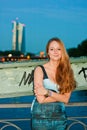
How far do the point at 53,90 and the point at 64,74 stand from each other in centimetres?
16

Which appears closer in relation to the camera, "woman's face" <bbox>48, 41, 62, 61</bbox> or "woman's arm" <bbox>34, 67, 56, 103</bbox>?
"woman's arm" <bbox>34, 67, 56, 103</bbox>

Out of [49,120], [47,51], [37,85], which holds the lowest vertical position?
[49,120]

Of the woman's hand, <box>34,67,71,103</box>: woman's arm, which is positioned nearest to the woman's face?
<box>34,67,71,103</box>: woman's arm

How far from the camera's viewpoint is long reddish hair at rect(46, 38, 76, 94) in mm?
4066

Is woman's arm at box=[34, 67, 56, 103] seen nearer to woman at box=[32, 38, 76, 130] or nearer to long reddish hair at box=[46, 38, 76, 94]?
woman at box=[32, 38, 76, 130]

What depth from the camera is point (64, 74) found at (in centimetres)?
409

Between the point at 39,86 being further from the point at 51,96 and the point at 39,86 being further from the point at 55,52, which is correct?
the point at 55,52

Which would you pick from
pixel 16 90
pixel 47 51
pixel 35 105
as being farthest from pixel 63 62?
pixel 16 90

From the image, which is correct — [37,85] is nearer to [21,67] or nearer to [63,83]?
[63,83]

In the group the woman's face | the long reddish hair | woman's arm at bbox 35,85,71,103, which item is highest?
the woman's face

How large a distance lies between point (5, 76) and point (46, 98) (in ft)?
11.2

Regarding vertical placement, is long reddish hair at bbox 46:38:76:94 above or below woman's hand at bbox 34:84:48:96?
above

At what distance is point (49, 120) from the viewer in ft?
13.2

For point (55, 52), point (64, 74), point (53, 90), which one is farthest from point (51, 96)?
point (55, 52)
